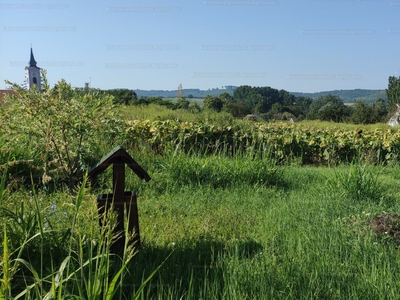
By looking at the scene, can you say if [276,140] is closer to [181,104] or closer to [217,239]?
[217,239]

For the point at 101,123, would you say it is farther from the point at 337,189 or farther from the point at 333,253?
the point at 337,189

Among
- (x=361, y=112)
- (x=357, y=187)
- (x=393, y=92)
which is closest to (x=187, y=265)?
(x=357, y=187)

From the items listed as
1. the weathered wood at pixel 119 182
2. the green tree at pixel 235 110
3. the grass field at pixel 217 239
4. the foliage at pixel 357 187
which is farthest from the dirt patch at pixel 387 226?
the green tree at pixel 235 110

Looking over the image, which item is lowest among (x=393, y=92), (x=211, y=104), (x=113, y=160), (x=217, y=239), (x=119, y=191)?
(x=217, y=239)

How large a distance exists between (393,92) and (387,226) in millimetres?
84372

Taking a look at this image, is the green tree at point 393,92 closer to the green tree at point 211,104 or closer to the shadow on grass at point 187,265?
the green tree at point 211,104

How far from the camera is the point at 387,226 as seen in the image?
330 centimetres

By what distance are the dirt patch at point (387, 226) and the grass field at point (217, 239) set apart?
13mm

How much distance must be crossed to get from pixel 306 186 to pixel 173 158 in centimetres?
197

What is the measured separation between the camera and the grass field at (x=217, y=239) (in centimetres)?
209

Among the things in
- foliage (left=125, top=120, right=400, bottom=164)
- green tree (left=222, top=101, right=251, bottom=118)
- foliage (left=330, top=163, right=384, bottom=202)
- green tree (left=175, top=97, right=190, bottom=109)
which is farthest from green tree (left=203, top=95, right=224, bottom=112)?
foliage (left=330, top=163, right=384, bottom=202)

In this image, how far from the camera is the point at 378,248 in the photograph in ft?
9.30

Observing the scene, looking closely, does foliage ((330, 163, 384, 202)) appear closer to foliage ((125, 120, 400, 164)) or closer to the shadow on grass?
the shadow on grass

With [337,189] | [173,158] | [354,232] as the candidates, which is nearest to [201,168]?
[173,158]
